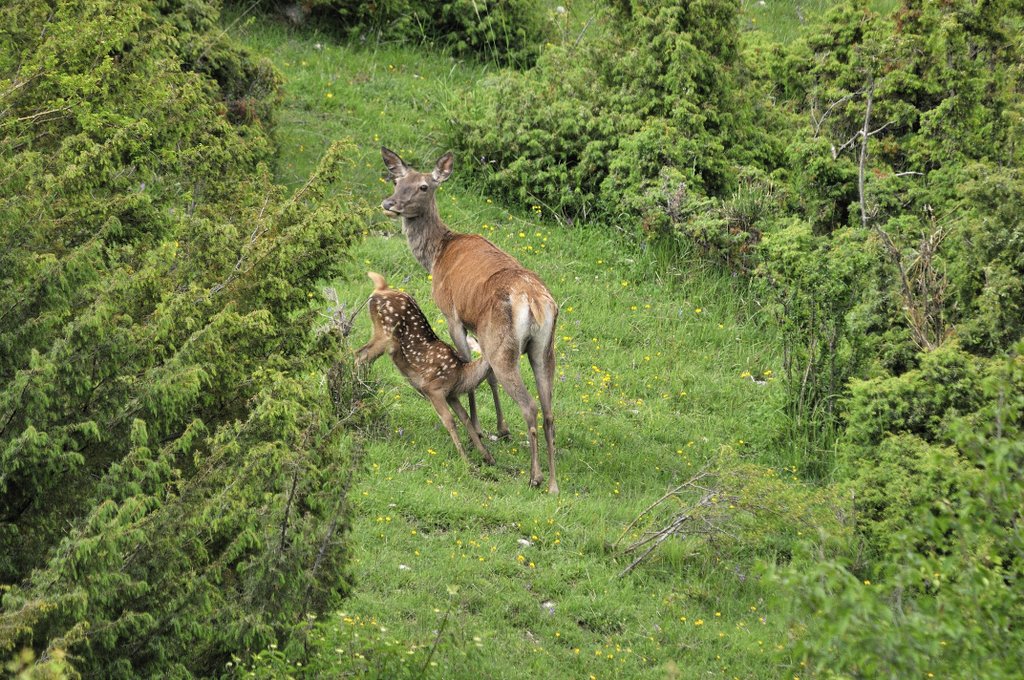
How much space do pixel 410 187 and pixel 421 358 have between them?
85.8 inches

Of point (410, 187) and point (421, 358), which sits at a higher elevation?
point (410, 187)

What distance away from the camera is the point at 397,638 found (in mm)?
8062

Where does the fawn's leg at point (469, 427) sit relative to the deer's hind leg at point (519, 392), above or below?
below

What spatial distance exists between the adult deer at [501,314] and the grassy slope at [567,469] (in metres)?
0.55

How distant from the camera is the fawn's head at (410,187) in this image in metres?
12.6

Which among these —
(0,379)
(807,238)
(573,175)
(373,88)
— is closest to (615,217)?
(573,175)

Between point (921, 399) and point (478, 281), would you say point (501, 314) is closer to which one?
point (478, 281)

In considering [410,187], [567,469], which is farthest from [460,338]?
[410,187]

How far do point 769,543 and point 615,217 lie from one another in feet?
20.4

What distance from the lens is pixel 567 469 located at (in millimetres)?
11141

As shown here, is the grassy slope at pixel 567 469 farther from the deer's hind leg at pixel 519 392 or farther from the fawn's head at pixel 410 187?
the fawn's head at pixel 410 187

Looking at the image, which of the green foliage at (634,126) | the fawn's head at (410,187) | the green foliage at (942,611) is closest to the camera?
the green foliage at (942,611)

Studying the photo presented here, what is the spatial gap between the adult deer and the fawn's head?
0.06 feet

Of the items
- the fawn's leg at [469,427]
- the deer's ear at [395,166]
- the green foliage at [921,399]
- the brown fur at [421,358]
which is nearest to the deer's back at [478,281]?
the brown fur at [421,358]
